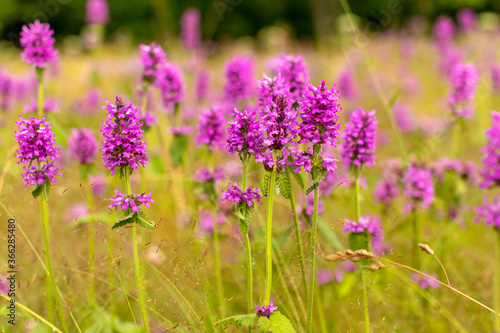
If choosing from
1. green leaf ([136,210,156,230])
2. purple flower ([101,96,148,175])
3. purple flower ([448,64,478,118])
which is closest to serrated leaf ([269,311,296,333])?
green leaf ([136,210,156,230])

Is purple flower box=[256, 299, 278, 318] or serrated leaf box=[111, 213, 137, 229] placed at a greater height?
serrated leaf box=[111, 213, 137, 229]

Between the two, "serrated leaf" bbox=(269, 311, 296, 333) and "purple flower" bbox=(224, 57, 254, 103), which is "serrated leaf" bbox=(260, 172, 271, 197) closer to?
"serrated leaf" bbox=(269, 311, 296, 333)

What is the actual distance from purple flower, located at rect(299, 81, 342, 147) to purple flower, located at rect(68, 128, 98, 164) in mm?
1443

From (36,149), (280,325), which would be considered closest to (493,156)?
(280,325)

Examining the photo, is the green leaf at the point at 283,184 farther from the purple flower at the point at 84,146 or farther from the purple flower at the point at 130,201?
the purple flower at the point at 84,146

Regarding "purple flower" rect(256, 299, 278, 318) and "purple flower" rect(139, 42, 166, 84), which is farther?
"purple flower" rect(139, 42, 166, 84)

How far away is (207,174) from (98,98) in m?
2.68

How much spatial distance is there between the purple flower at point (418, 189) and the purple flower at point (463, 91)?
0.60 metres

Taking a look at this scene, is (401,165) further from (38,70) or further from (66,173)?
(66,173)

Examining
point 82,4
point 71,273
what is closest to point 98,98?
point 71,273

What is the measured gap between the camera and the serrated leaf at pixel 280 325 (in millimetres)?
1451

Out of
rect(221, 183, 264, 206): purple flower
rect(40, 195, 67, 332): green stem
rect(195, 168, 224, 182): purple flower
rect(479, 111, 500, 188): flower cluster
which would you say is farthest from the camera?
rect(195, 168, 224, 182): purple flower

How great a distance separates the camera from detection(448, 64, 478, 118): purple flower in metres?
3.07

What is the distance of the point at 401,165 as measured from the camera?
329 cm
